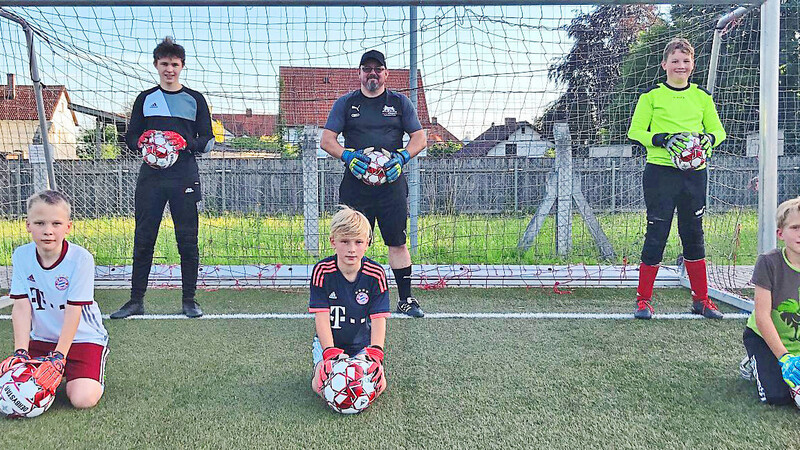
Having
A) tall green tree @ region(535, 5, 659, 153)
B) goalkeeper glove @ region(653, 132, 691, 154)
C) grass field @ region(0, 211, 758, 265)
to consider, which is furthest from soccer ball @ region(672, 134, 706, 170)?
grass field @ region(0, 211, 758, 265)

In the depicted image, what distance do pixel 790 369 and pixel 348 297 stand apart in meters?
2.02

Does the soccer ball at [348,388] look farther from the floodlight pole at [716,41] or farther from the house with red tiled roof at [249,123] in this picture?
the house with red tiled roof at [249,123]

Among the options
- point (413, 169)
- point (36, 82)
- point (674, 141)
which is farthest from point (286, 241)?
point (674, 141)

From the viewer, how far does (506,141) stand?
7230 mm

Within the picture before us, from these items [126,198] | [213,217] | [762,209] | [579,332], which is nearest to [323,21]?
[213,217]

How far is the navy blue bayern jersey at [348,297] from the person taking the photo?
9.84 feet

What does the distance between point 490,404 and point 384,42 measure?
4.35 meters

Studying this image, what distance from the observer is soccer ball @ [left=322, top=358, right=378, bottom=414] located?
2605 millimetres

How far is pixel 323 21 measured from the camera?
5.82 metres

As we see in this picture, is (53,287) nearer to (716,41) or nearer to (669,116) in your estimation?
(669,116)

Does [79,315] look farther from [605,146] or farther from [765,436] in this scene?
[605,146]

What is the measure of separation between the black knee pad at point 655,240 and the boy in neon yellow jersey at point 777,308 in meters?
1.41

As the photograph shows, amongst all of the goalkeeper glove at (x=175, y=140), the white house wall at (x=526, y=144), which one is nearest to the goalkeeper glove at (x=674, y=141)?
the white house wall at (x=526, y=144)

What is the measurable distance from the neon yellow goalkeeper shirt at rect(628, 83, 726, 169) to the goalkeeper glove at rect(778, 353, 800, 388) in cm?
186
